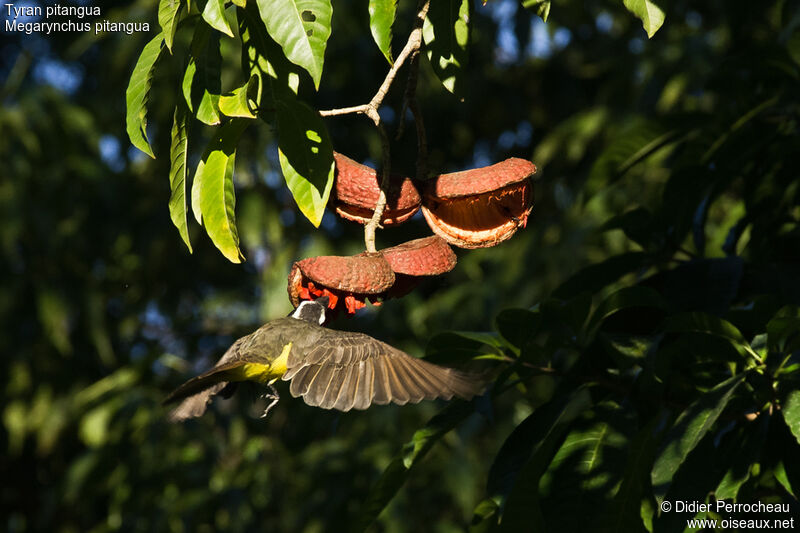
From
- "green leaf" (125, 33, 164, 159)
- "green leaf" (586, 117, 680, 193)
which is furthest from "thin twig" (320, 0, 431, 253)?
"green leaf" (586, 117, 680, 193)

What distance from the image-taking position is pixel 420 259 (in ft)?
4.11

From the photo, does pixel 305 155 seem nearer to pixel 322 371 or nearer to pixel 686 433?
pixel 322 371

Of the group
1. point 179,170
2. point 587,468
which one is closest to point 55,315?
point 179,170


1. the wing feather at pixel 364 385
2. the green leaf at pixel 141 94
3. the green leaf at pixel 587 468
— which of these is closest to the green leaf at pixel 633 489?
the green leaf at pixel 587 468

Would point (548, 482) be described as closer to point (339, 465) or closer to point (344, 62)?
point (339, 465)

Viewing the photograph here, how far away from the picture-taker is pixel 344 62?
195 inches

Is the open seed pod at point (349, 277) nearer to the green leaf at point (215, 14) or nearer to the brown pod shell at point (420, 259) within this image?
the brown pod shell at point (420, 259)

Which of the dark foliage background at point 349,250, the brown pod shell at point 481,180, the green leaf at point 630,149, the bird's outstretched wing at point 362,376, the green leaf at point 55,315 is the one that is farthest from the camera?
the green leaf at point 55,315

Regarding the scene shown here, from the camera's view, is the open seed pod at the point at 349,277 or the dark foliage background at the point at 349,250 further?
the dark foliage background at the point at 349,250

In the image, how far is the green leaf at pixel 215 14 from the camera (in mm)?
1063

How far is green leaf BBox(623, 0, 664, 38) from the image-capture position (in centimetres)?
116

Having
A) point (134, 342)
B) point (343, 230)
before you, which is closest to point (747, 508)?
point (343, 230)

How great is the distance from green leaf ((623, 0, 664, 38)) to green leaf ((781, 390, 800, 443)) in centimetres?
54

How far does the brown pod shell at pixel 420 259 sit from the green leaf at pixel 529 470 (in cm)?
35
